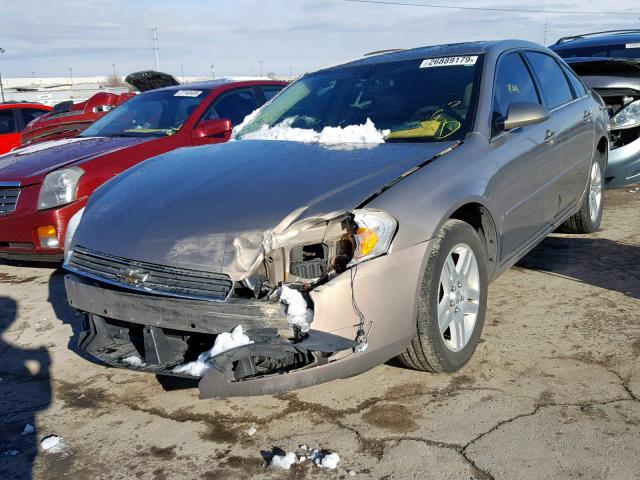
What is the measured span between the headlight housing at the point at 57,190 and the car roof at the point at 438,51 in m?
2.38

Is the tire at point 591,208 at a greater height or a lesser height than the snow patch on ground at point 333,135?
lesser

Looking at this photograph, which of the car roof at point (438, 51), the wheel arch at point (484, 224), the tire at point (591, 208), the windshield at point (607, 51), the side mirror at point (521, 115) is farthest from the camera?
the windshield at point (607, 51)

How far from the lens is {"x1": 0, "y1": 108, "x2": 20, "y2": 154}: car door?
406 inches

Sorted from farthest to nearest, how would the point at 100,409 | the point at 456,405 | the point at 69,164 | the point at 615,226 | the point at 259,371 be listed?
1. the point at 615,226
2. the point at 69,164
3. the point at 100,409
4. the point at 456,405
5. the point at 259,371

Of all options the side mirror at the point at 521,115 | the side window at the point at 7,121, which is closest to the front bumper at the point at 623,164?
the side mirror at the point at 521,115

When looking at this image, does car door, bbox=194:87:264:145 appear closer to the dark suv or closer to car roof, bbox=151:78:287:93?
car roof, bbox=151:78:287:93

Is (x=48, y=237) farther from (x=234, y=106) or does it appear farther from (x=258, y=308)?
(x=258, y=308)

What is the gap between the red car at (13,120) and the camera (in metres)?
10.4

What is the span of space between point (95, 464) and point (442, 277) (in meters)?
1.77

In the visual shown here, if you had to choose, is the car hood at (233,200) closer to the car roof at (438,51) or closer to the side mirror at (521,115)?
the side mirror at (521,115)

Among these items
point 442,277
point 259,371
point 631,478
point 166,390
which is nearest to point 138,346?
point 166,390

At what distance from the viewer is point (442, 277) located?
→ 3.08 metres

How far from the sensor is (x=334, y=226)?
2.76m

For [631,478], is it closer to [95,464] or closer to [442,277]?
[442,277]
